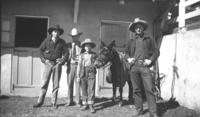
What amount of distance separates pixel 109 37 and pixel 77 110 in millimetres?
3356

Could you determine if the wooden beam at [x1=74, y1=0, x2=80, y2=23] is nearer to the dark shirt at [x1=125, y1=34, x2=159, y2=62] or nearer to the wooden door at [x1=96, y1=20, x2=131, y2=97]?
the wooden door at [x1=96, y1=20, x2=131, y2=97]

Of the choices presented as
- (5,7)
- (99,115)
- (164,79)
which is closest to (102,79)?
(164,79)

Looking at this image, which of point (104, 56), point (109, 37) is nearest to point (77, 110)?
point (104, 56)

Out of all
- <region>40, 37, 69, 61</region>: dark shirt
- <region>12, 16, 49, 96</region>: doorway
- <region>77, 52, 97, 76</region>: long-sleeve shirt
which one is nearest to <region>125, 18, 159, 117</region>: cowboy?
<region>77, 52, 97, 76</region>: long-sleeve shirt

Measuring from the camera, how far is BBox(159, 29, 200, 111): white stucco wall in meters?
6.20

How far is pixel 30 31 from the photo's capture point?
929 centimetres

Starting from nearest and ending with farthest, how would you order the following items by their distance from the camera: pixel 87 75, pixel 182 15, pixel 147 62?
pixel 147 62, pixel 87 75, pixel 182 15

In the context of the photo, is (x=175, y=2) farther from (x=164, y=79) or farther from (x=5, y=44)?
(x=5, y=44)

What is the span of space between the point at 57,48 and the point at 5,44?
271 cm

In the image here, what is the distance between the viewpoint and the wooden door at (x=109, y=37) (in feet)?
29.1

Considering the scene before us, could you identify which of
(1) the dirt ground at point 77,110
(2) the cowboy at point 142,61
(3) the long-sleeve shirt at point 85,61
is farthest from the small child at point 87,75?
(2) the cowboy at point 142,61

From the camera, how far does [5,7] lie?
847 centimetres

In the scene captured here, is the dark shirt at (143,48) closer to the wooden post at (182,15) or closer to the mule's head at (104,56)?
the mule's head at (104,56)

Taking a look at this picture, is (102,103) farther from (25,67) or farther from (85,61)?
(25,67)
